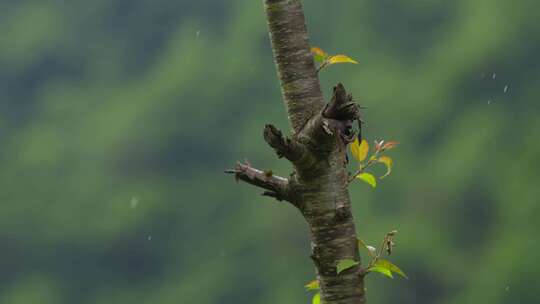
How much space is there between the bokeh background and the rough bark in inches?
1740

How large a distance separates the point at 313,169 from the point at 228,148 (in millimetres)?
56512

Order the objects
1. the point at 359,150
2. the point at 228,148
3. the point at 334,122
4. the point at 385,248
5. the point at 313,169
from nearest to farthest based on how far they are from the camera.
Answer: the point at 334,122 < the point at 313,169 < the point at 385,248 < the point at 359,150 < the point at 228,148

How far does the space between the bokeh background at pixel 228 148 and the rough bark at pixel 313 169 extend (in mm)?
44183

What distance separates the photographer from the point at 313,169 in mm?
2936

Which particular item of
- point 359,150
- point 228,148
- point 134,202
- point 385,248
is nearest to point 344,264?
point 385,248

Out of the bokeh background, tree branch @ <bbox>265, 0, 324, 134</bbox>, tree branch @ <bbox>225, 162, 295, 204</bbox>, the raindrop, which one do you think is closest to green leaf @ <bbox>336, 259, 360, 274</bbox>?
tree branch @ <bbox>225, 162, 295, 204</bbox>

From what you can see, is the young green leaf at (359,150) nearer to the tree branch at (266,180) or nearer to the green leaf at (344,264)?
the tree branch at (266,180)

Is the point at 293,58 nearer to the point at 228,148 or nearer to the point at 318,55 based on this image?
the point at 318,55

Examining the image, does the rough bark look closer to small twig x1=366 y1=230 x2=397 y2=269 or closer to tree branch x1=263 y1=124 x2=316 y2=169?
tree branch x1=263 y1=124 x2=316 y2=169

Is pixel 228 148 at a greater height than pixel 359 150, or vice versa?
pixel 228 148

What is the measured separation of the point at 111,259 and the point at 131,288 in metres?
2.62

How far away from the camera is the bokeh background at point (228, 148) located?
50.6 m

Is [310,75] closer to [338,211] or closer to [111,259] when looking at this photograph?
[338,211]

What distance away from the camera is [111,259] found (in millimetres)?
59375
